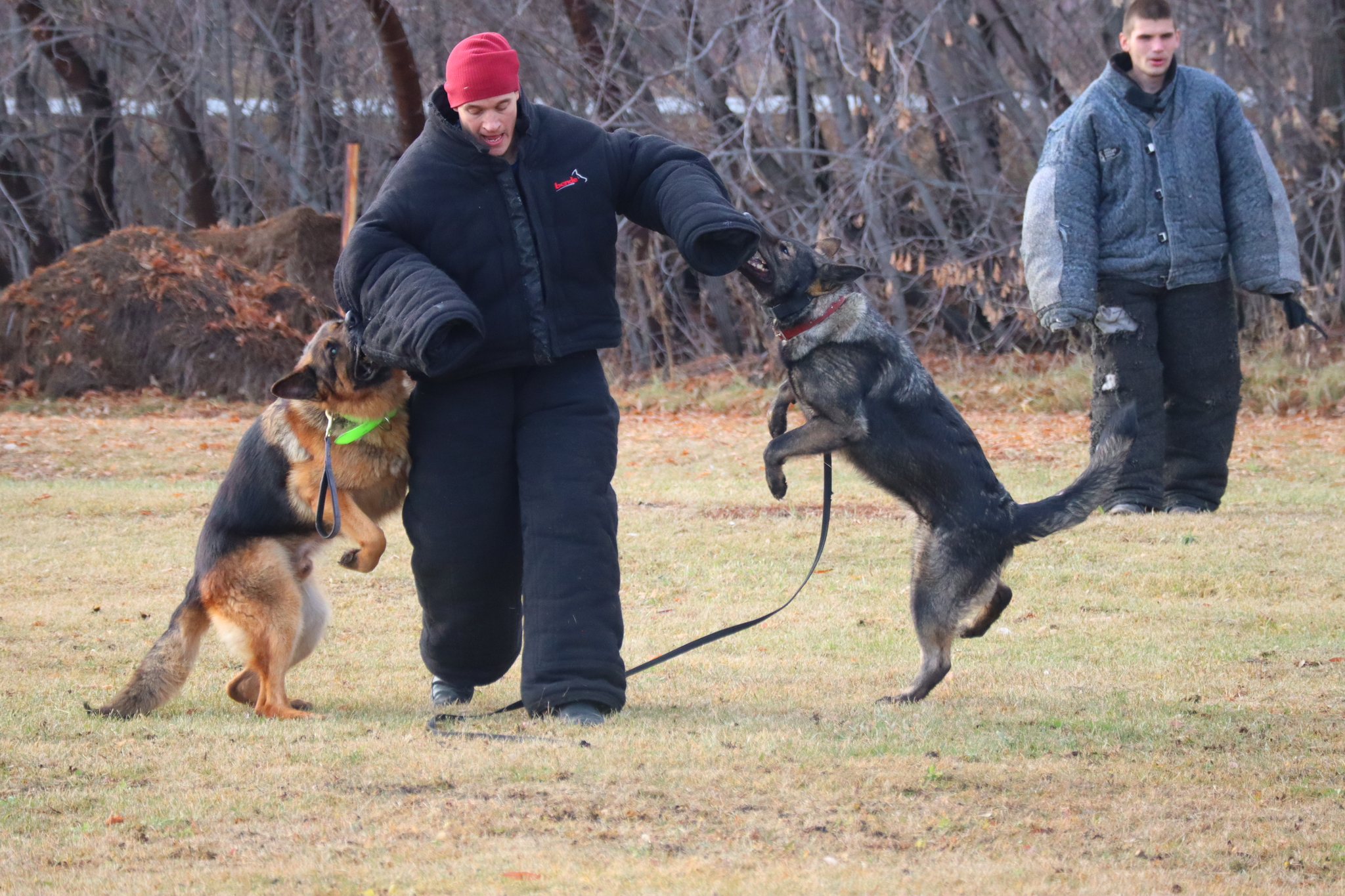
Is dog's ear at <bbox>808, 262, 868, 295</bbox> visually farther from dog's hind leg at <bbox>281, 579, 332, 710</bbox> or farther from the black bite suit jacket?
dog's hind leg at <bbox>281, 579, 332, 710</bbox>

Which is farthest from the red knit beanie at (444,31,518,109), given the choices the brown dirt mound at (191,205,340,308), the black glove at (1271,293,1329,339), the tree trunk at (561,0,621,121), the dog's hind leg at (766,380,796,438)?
the brown dirt mound at (191,205,340,308)

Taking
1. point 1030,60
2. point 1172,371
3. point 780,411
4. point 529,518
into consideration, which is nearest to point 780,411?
point 780,411

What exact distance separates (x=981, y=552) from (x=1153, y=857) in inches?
61.3

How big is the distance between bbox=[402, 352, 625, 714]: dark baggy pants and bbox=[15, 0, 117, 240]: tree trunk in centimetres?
1332

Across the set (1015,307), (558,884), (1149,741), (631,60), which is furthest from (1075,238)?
(631,60)

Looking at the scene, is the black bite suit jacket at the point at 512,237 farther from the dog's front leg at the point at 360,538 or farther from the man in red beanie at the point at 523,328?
the dog's front leg at the point at 360,538

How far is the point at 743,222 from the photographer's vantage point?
4164mm

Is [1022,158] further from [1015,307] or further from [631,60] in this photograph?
[631,60]

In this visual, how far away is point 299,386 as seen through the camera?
4.52m

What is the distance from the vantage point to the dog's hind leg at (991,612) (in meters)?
4.58

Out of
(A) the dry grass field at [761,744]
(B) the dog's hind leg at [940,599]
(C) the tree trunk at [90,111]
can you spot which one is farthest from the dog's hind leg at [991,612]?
(C) the tree trunk at [90,111]

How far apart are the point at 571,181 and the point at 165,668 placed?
2.10m

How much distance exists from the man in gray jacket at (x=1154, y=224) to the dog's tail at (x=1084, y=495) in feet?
8.24

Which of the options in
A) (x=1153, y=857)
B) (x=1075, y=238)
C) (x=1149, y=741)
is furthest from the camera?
(x=1075, y=238)
